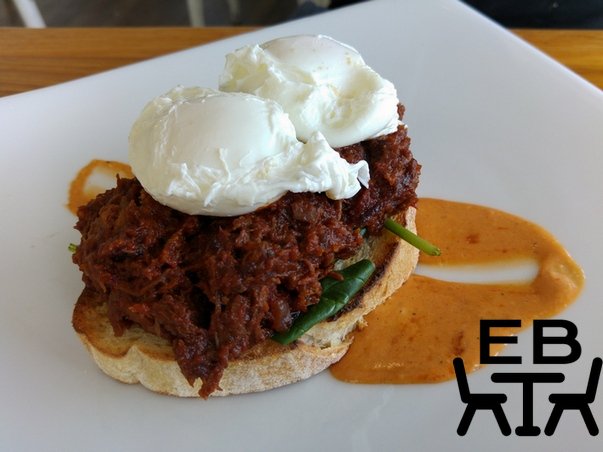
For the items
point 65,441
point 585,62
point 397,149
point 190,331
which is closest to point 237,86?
point 397,149

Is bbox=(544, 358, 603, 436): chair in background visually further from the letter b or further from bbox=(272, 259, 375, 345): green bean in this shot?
bbox=(272, 259, 375, 345): green bean

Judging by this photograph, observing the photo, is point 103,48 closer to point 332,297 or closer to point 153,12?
point 332,297

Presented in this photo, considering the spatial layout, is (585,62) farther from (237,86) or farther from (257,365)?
(257,365)

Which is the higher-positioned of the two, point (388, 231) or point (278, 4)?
point (388, 231)

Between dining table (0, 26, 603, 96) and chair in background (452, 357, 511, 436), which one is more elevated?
dining table (0, 26, 603, 96)

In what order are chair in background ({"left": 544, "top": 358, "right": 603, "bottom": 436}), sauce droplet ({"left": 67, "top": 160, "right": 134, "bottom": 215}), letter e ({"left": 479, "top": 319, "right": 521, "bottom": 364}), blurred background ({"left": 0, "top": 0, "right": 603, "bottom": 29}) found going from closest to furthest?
chair in background ({"left": 544, "top": 358, "right": 603, "bottom": 436}) < letter e ({"left": 479, "top": 319, "right": 521, "bottom": 364}) < sauce droplet ({"left": 67, "top": 160, "right": 134, "bottom": 215}) < blurred background ({"left": 0, "top": 0, "right": 603, "bottom": 29})

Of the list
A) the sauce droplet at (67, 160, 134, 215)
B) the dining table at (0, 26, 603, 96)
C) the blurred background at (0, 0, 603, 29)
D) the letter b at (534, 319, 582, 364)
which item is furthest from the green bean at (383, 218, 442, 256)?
the blurred background at (0, 0, 603, 29)

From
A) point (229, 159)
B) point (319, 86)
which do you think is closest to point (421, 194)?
point (319, 86)
